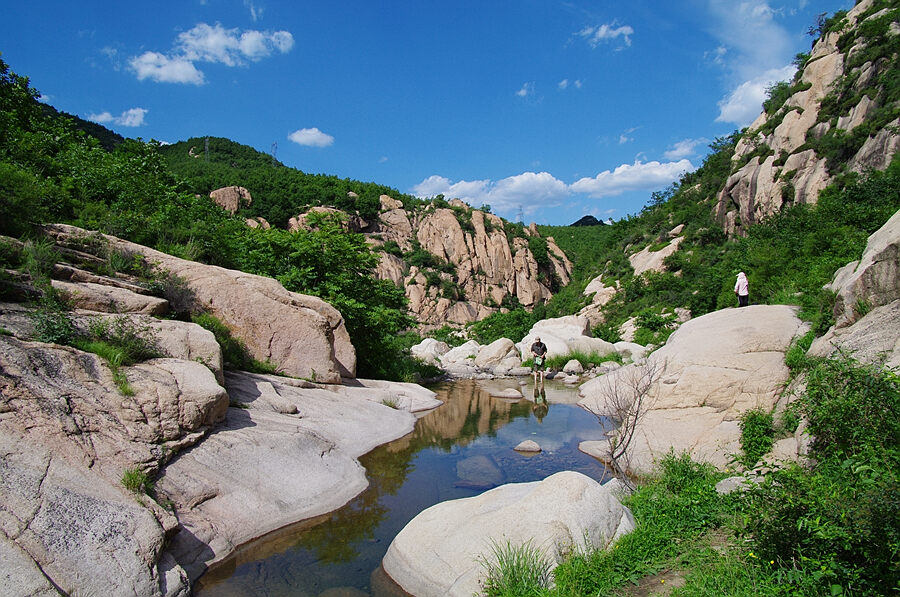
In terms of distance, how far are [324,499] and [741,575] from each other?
21.7 ft

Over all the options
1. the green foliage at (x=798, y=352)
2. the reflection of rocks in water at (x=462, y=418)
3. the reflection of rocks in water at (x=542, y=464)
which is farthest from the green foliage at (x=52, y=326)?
the green foliage at (x=798, y=352)

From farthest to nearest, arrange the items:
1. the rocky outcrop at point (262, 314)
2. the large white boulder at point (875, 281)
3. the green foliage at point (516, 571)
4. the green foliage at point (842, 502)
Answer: the rocky outcrop at point (262, 314), the large white boulder at point (875, 281), the green foliage at point (516, 571), the green foliage at point (842, 502)

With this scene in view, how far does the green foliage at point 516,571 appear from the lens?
18.6 feet

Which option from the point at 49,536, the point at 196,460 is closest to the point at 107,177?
the point at 196,460

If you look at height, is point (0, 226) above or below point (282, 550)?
above

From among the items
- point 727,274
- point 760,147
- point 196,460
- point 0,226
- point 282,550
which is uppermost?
point 760,147

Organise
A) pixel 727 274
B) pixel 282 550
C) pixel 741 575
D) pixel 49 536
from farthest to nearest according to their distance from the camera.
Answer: pixel 727 274
pixel 282 550
pixel 49 536
pixel 741 575

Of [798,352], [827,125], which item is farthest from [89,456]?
[827,125]

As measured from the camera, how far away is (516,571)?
583 cm

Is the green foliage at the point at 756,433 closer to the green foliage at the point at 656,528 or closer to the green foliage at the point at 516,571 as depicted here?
the green foliage at the point at 656,528

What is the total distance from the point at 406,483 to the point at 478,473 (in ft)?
5.34

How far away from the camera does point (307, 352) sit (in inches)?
614

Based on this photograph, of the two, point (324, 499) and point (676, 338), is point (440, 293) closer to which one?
point (676, 338)

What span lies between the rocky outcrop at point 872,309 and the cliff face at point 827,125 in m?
20.5
